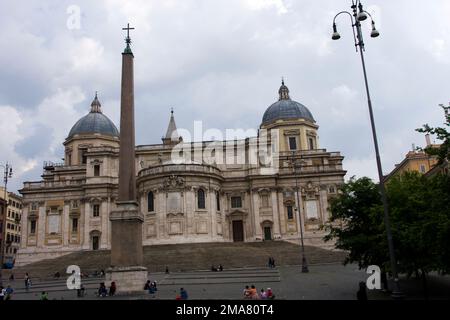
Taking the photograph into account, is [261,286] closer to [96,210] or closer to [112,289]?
[112,289]

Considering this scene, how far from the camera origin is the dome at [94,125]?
70.8 meters

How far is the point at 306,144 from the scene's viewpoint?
216ft

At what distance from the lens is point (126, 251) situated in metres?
23.5

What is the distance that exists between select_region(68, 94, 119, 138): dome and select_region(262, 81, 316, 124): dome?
24515mm

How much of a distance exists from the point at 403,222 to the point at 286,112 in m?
48.2

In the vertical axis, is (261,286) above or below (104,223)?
below

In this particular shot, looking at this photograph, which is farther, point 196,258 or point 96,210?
point 96,210

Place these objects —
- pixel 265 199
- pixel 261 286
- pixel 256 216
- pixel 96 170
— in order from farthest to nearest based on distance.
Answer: pixel 96 170
pixel 265 199
pixel 256 216
pixel 261 286

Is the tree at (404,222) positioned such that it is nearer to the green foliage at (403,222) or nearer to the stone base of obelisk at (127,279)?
the green foliage at (403,222)

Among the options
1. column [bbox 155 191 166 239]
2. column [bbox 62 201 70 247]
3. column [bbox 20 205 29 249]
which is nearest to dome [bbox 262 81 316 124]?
column [bbox 155 191 166 239]

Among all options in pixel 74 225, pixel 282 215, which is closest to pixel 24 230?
pixel 74 225

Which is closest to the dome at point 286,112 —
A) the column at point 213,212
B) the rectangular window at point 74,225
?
the column at point 213,212

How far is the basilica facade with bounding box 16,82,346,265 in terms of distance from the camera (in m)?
53.5
